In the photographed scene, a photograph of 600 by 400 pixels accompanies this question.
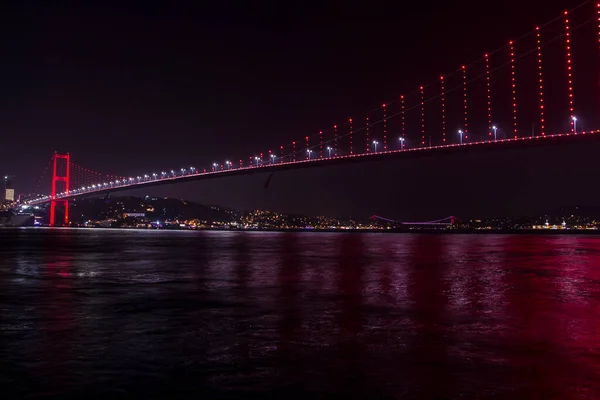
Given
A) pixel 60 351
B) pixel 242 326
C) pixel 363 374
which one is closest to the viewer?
pixel 363 374

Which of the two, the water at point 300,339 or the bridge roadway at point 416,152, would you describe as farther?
the bridge roadway at point 416,152

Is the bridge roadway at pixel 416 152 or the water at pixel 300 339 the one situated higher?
the bridge roadway at pixel 416 152

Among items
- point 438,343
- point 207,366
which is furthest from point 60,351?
point 438,343

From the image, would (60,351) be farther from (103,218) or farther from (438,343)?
(103,218)

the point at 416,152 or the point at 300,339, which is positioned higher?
the point at 416,152

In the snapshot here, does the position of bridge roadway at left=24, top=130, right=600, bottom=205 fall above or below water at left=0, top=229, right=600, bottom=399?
above

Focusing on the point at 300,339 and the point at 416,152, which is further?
the point at 416,152

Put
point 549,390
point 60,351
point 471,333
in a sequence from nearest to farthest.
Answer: point 549,390 < point 60,351 < point 471,333

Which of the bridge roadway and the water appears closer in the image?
the water

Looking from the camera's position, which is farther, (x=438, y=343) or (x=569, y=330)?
(x=569, y=330)
